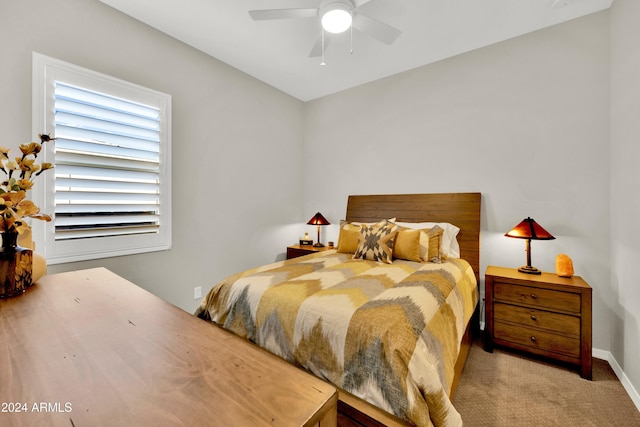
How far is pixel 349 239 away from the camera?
2773 millimetres

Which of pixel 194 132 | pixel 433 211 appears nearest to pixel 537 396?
pixel 433 211

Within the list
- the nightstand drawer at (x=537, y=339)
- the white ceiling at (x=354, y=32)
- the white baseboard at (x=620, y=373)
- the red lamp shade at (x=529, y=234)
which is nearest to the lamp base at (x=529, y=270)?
the red lamp shade at (x=529, y=234)

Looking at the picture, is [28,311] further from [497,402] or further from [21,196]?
[497,402]

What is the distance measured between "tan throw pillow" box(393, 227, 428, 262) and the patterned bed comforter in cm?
35

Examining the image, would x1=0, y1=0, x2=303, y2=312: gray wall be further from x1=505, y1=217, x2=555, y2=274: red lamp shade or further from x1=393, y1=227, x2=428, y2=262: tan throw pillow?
x1=505, y1=217, x2=555, y2=274: red lamp shade

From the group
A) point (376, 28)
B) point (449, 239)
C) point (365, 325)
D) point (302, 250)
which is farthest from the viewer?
point (302, 250)

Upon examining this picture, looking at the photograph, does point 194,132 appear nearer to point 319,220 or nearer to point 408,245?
point 319,220

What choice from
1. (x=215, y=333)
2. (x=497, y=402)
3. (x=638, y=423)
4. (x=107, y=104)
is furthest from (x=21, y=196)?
(x=638, y=423)

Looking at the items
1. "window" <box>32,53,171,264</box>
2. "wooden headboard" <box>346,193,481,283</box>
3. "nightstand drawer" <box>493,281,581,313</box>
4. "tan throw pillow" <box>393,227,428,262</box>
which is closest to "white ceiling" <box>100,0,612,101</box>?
"window" <box>32,53,171,264</box>

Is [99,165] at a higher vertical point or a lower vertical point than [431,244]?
higher

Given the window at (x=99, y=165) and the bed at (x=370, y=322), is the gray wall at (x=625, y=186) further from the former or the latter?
the window at (x=99, y=165)

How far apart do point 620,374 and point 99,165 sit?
164 inches

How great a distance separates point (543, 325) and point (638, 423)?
643 millimetres

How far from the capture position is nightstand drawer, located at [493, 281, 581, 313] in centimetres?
202
